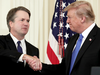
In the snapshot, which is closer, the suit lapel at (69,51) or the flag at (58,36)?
the suit lapel at (69,51)

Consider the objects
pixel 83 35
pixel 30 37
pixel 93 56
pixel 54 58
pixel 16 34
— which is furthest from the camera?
pixel 30 37

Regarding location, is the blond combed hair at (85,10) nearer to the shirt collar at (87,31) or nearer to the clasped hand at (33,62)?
the shirt collar at (87,31)

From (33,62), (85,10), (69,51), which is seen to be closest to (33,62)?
(33,62)

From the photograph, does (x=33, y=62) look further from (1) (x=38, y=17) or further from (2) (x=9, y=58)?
(1) (x=38, y=17)

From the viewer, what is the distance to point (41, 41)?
4.96 m

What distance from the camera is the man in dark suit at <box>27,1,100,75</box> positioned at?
229 centimetres

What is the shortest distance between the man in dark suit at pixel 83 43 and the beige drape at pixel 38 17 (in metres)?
2.02

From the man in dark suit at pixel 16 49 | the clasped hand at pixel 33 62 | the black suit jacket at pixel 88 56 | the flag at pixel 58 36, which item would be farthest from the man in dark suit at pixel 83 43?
the flag at pixel 58 36

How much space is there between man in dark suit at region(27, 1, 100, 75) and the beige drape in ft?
6.63

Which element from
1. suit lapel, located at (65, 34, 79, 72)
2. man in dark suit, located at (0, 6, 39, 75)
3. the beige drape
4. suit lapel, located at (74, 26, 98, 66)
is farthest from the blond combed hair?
the beige drape

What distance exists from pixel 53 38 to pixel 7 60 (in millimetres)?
1945

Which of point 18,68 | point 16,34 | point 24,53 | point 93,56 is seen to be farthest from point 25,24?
point 93,56

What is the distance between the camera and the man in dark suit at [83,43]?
2.29 meters

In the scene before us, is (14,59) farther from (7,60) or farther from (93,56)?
(93,56)
